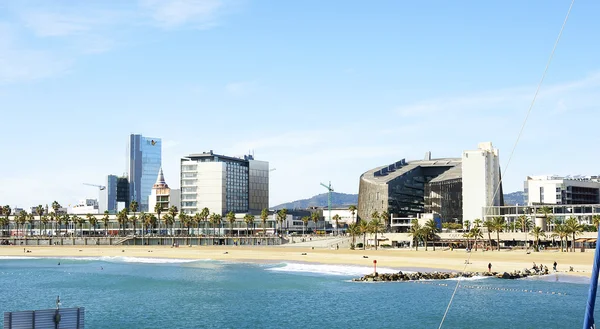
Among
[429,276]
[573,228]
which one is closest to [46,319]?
[429,276]

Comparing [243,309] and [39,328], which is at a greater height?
[39,328]

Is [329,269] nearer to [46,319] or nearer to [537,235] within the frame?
[537,235]

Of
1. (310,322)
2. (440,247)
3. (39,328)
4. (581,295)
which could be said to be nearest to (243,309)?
(310,322)

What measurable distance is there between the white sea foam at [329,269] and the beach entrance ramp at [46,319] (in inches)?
3594

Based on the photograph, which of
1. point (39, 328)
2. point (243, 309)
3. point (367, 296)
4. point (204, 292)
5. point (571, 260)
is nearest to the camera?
point (39, 328)

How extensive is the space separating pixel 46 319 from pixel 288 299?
62.2 m

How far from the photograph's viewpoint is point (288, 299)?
3226 inches

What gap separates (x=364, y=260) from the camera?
137 metres

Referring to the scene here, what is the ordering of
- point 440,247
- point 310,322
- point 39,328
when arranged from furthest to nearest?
point 440,247 < point 310,322 < point 39,328

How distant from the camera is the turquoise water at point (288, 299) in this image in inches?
2589

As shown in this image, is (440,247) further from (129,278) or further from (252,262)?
(129,278)

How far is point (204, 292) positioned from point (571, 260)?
6803 cm

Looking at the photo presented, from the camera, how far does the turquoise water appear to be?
65.8 metres

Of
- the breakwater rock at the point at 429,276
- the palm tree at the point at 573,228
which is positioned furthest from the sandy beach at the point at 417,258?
the palm tree at the point at 573,228
